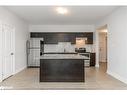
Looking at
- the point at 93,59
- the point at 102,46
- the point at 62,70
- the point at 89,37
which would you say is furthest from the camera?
the point at 102,46

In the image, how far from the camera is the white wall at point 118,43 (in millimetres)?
6121

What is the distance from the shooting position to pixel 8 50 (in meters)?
7.09

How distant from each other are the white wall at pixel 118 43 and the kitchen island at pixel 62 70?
136 cm

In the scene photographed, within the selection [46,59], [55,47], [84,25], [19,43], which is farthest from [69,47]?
[46,59]

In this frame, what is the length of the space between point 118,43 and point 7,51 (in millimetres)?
4103

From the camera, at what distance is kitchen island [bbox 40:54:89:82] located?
634cm

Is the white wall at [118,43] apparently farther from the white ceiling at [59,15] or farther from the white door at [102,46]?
the white door at [102,46]

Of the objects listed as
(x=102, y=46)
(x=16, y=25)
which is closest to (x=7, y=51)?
(x=16, y=25)

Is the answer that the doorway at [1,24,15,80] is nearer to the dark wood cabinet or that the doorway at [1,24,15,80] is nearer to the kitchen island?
the kitchen island

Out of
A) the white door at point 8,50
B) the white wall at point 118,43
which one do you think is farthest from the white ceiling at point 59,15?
the white door at point 8,50

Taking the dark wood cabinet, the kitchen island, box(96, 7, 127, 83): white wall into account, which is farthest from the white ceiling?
the dark wood cabinet

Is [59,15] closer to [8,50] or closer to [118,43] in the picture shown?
[8,50]

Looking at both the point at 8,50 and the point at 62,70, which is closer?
the point at 62,70
